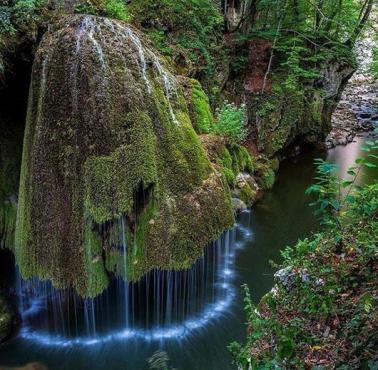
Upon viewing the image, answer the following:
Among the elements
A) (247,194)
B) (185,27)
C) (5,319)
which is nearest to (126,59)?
(5,319)

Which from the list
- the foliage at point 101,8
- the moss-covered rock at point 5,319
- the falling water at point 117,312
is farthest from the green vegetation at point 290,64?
the moss-covered rock at point 5,319

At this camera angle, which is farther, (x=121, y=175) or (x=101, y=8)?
(x=101, y=8)

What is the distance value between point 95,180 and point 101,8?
12.3 ft

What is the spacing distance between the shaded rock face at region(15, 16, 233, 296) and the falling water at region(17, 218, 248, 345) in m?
0.86

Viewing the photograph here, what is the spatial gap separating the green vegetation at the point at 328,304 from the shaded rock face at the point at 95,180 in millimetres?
1778

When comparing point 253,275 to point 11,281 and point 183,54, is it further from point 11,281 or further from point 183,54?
point 183,54

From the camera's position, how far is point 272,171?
1245 cm

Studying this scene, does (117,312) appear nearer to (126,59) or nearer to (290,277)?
(290,277)

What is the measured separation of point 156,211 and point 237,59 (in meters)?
9.88

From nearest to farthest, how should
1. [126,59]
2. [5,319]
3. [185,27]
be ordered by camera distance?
[126,59]
[5,319]
[185,27]

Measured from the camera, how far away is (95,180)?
4.83m

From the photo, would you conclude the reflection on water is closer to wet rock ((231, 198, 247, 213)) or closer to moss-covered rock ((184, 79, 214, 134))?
wet rock ((231, 198, 247, 213))

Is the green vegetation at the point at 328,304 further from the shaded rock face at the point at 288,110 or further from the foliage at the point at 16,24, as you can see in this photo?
the shaded rock face at the point at 288,110

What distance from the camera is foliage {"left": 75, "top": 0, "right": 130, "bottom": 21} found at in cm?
658
